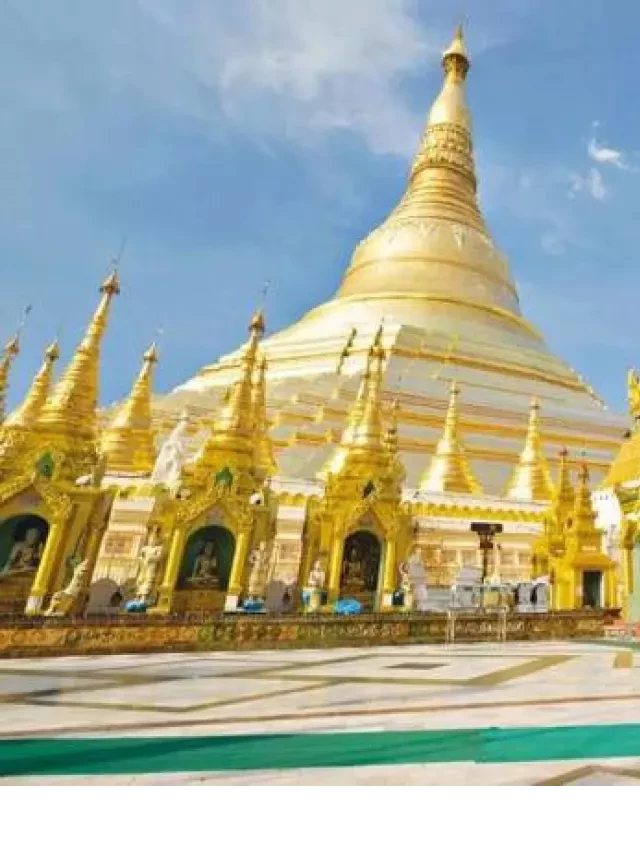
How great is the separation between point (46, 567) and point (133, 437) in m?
8.74

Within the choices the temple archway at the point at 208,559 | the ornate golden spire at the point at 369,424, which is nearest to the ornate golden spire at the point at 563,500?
the ornate golden spire at the point at 369,424

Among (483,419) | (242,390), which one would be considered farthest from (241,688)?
(483,419)

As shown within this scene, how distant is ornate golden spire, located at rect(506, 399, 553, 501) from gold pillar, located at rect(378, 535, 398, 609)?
7.67 meters

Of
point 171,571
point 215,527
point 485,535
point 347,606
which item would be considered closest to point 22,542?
point 171,571

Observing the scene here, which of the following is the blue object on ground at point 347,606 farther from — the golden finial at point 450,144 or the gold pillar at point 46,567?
the golden finial at point 450,144

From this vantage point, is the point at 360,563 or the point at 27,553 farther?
the point at 360,563

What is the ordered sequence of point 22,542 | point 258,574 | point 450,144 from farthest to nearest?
point 450,144 → point 258,574 → point 22,542

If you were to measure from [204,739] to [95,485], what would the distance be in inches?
379

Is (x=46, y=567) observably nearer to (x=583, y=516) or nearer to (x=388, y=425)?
(x=583, y=516)

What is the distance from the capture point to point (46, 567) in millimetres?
11180

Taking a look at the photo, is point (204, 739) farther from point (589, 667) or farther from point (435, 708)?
point (589, 667)

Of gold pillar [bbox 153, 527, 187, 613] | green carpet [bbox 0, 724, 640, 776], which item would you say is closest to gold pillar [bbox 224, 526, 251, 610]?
gold pillar [bbox 153, 527, 187, 613]

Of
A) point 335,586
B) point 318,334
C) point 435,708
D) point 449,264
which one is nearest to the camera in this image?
point 435,708

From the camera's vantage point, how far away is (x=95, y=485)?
480 inches
